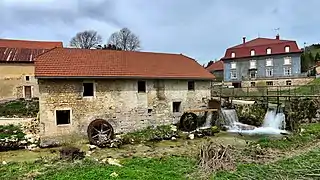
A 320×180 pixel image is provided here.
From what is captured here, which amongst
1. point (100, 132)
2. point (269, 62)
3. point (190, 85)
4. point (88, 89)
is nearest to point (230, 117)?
point (190, 85)

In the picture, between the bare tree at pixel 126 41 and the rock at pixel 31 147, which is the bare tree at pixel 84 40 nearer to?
the bare tree at pixel 126 41

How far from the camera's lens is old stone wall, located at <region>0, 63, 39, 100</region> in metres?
29.1

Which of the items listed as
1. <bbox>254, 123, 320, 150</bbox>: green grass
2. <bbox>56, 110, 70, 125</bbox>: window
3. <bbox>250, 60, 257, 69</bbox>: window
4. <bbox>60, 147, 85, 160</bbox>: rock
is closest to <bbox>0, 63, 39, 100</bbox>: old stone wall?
<bbox>56, 110, 70, 125</bbox>: window

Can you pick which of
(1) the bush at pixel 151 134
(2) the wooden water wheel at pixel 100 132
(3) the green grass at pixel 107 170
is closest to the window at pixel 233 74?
(1) the bush at pixel 151 134

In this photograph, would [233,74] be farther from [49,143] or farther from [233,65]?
[49,143]

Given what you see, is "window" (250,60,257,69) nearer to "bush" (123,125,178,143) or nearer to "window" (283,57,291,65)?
"window" (283,57,291,65)

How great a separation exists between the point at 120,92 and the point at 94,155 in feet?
17.4

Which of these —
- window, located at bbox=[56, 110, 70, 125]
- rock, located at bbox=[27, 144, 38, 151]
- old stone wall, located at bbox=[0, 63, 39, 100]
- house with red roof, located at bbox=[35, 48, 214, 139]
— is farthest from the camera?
old stone wall, located at bbox=[0, 63, 39, 100]

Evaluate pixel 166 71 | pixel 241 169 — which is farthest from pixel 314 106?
pixel 241 169

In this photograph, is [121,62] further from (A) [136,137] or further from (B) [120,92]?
Result: (A) [136,137]

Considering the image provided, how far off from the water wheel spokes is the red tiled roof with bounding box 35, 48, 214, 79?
2.53 m

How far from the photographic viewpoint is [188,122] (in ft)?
66.1

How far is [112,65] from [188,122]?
19.9ft

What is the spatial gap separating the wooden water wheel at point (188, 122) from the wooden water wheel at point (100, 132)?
4.93 meters
